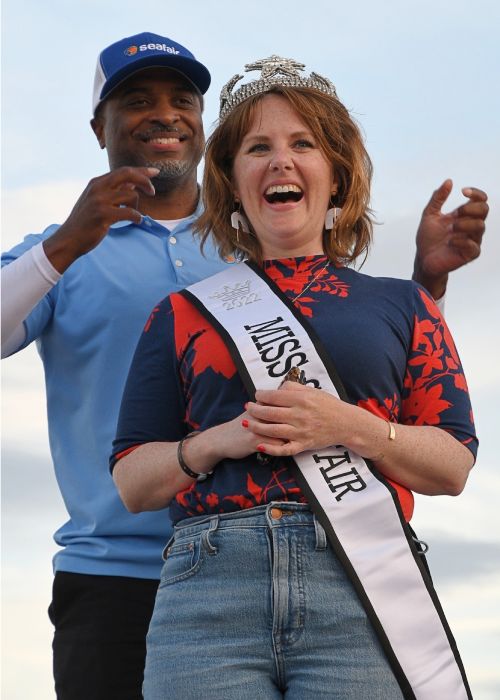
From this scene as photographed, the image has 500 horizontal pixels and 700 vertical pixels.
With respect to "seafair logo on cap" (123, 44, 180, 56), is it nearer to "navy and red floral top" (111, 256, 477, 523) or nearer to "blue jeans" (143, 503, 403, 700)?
"navy and red floral top" (111, 256, 477, 523)

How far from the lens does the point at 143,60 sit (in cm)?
522

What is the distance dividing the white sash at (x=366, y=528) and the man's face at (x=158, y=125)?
1656 mm

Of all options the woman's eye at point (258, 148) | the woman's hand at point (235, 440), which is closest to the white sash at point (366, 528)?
the woman's hand at point (235, 440)

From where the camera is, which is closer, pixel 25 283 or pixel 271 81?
pixel 271 81

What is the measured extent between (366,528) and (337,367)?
17.8 inches

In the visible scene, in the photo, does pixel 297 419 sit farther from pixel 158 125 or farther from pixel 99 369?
pixel 158 125

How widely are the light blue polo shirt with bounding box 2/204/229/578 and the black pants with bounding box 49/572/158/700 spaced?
0.06m

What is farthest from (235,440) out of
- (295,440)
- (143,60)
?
(143,60)

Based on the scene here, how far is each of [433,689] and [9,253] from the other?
2.50m

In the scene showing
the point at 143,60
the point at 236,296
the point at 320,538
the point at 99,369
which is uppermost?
the point at 143,60

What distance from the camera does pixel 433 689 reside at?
3.32m

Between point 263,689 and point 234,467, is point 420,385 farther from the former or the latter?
point 263,689

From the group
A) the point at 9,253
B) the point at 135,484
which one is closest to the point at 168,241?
the point at 9,253

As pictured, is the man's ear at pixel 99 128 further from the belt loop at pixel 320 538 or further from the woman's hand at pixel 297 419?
the belt loop at pixel 320 538
